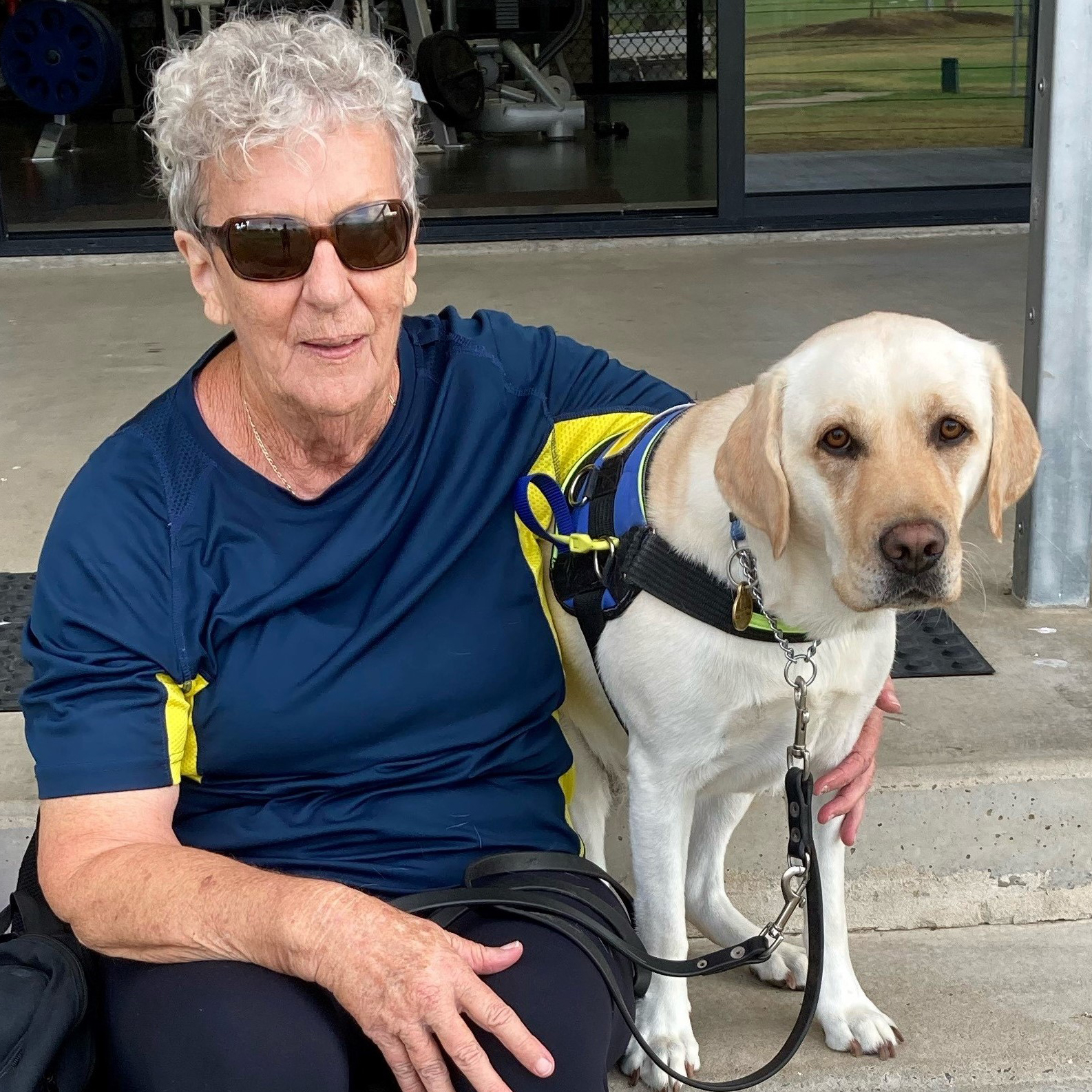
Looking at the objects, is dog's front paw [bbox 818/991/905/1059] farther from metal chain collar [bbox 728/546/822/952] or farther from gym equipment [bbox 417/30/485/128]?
gym equipment [bbox 417/30/485/128]

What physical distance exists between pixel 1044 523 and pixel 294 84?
2083mm

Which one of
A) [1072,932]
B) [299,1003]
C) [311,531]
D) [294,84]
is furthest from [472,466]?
[1072,932]

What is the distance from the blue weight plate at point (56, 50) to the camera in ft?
33.6

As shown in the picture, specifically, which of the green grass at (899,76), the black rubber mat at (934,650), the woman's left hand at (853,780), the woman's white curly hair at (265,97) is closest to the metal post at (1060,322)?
the black rubber mat at (934,650)

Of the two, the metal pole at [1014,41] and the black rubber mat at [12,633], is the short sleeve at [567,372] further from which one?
the metal pole at [1014,41]

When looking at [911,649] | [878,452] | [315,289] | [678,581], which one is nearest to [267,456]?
[315,289]

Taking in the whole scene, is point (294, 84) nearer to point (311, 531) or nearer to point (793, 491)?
point (311, 531)

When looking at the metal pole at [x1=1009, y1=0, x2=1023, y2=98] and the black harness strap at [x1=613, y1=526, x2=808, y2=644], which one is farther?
the metal pole at [x1=1009, y1=0, x2=1023, y2=98]

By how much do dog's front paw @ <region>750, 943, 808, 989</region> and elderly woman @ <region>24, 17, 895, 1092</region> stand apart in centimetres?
41

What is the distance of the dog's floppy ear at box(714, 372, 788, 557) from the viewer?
1.86m

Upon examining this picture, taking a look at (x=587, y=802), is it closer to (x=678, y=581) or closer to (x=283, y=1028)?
(x=678, y=581)

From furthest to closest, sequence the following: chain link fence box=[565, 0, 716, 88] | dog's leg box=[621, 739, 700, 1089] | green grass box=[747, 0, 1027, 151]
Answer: chain link fence box=[565, 0, 716, 88] < green grass box=[747, 0, 1027, 151] < dog's leg box=[621, 739, 700, 1089]

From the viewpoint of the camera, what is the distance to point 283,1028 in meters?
1.62

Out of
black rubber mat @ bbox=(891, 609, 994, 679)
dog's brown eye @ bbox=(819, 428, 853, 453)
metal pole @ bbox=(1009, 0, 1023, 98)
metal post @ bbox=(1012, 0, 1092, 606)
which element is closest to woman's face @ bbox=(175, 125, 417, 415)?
dog's brown eye @ bbox=(819, 428, 853, 453)
